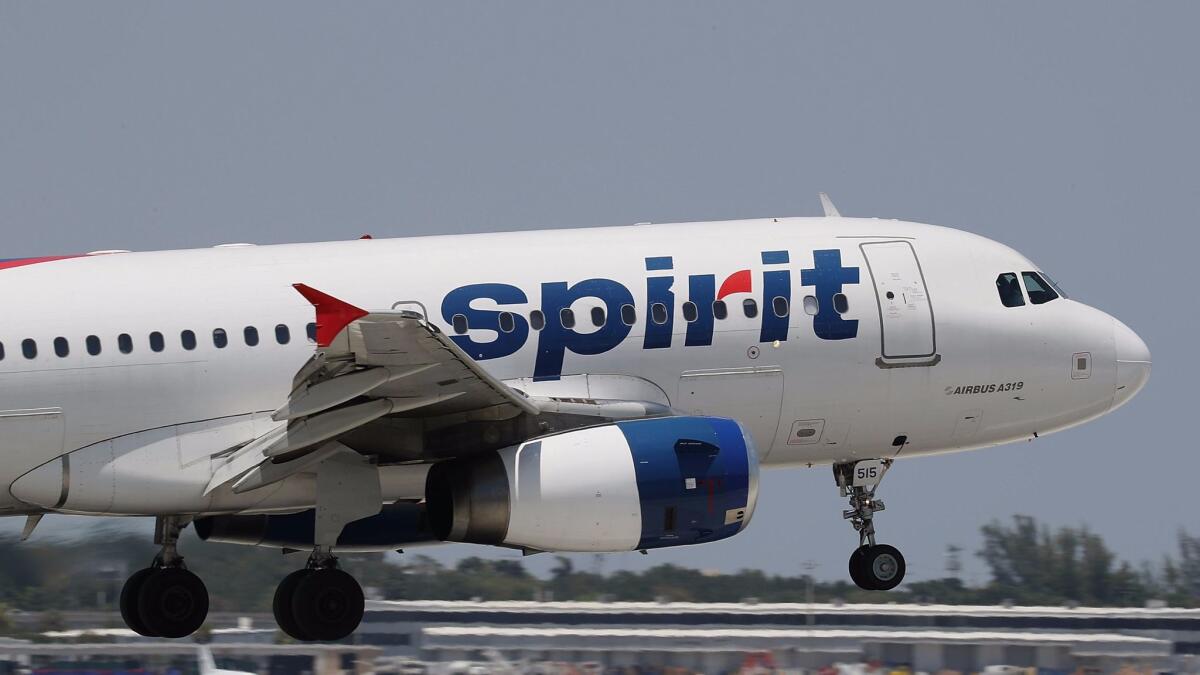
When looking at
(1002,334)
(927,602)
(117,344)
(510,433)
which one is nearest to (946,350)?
(1002,334)

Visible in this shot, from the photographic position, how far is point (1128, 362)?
26.9m

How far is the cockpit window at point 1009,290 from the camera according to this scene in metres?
26.5

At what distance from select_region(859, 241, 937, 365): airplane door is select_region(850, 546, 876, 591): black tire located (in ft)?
8.95

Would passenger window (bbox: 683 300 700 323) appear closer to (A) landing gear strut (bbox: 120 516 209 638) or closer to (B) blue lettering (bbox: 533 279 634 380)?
(B) blue lettering (bbox: 533 279 634 380)

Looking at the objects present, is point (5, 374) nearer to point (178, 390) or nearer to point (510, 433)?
point (178, 390)

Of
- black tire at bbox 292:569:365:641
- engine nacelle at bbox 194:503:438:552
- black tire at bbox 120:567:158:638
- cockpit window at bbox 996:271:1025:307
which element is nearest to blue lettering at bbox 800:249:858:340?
cockpit window at bbox 996:271:1025:307

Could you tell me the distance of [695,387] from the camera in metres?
24.8

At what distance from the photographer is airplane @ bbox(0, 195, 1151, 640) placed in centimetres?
2302

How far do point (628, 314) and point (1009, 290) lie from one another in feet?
17.6

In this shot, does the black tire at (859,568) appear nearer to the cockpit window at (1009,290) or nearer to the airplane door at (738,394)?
the airplane door at (738,394)

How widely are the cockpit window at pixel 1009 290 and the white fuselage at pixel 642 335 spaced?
92mm

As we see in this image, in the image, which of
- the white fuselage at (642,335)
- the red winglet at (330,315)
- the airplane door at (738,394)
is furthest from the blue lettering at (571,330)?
the red winglet at (330,315)

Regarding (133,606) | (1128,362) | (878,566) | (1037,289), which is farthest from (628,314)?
(133,606)

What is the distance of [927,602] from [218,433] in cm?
1825
